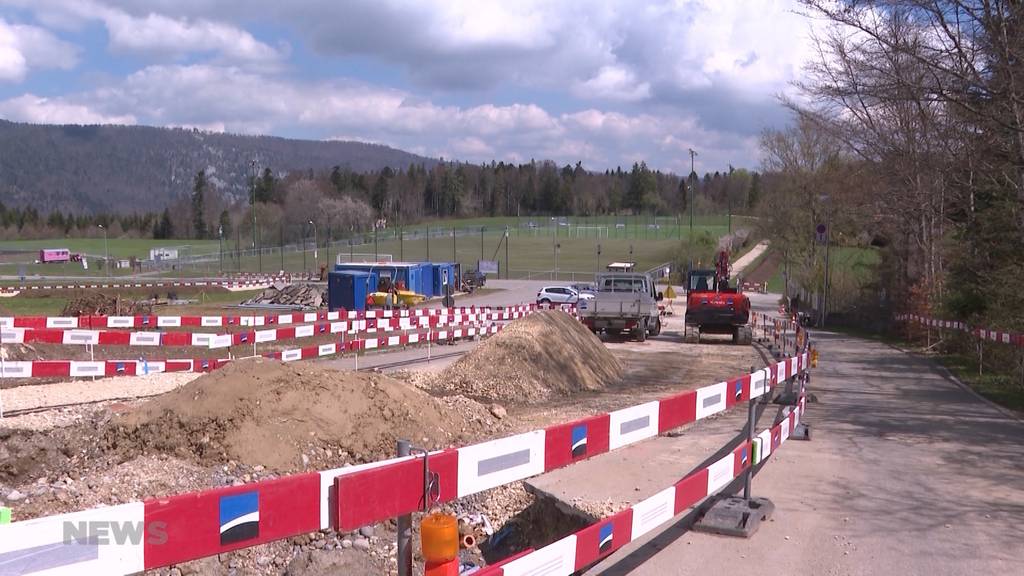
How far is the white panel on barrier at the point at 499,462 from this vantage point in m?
3.96

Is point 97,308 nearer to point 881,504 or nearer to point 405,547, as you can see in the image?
point 881,504

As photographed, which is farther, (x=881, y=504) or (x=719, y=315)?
(x=719, y=315)

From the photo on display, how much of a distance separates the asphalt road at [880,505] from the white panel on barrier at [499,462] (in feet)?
6.38

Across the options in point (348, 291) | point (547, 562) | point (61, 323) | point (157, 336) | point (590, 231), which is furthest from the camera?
point (590, 231)

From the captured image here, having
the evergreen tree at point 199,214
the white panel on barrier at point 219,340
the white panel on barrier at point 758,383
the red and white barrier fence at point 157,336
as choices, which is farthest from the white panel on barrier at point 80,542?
the evergreen tree at point 199,214

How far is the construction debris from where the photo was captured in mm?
40062

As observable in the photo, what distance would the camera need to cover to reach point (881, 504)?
24.9 ft

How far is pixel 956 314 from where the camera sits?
2303 cm

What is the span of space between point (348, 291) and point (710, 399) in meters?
32.3

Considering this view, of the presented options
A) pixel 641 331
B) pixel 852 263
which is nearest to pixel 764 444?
pixel 641 331

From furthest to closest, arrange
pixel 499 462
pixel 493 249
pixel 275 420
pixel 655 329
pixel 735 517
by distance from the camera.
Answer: pixel 493 249
pixel 655 329
pixel 275 420
pixel 735 517
pixel 499 462

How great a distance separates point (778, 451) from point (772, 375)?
161 cm

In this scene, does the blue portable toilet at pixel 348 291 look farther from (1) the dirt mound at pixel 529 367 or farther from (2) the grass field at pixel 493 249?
(2) the grass field at pixel 493 249

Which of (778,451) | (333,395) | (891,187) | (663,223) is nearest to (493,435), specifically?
(333,395)
